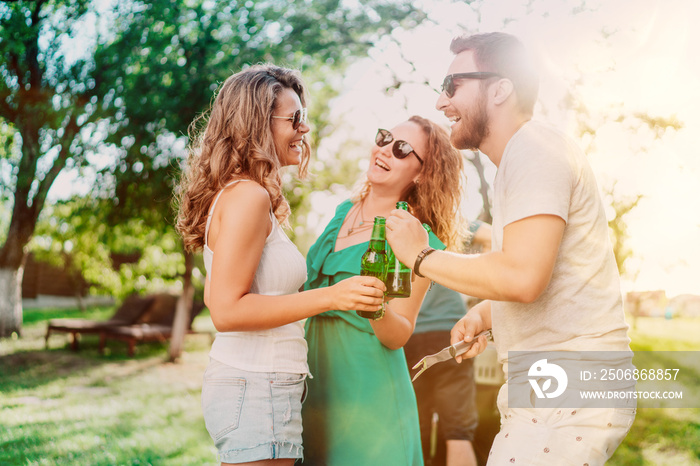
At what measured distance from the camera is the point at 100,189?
12.4 metres

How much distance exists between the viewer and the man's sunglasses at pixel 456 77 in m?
2.24

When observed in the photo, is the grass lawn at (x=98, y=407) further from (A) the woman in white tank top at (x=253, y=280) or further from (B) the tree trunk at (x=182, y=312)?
(A) the woman in white tank top at (x=253, y=280)

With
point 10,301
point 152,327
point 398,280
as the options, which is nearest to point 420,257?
point 398,280

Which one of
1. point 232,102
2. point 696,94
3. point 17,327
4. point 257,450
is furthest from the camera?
point 17,327

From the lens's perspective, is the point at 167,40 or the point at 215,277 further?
the point at 167,40

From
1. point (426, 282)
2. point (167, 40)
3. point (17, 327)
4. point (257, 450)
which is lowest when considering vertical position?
point (17, 327)

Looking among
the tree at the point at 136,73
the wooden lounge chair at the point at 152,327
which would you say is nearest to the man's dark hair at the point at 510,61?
the tree at the point at 136,73

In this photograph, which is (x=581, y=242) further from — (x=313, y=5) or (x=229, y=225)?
(x=313, y=5)

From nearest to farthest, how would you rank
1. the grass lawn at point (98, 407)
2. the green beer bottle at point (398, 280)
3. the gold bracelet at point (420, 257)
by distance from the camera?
the gold bracelet at point (420, 257)
the green beer bottle at point (398, 280)
the grass lawn at point (98, 407)

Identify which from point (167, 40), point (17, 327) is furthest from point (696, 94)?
point (17, 327)

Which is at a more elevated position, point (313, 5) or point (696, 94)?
point (313, 5)

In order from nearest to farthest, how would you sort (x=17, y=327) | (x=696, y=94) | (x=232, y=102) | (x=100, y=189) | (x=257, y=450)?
1. (x=257, y=450)
2. (x=232, y=102)
3. (x=696, y=94)
4. (x=100, y=189)
5. (x=17, y=327)

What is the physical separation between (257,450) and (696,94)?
766cm

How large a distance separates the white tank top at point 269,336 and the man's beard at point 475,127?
0.83 m
